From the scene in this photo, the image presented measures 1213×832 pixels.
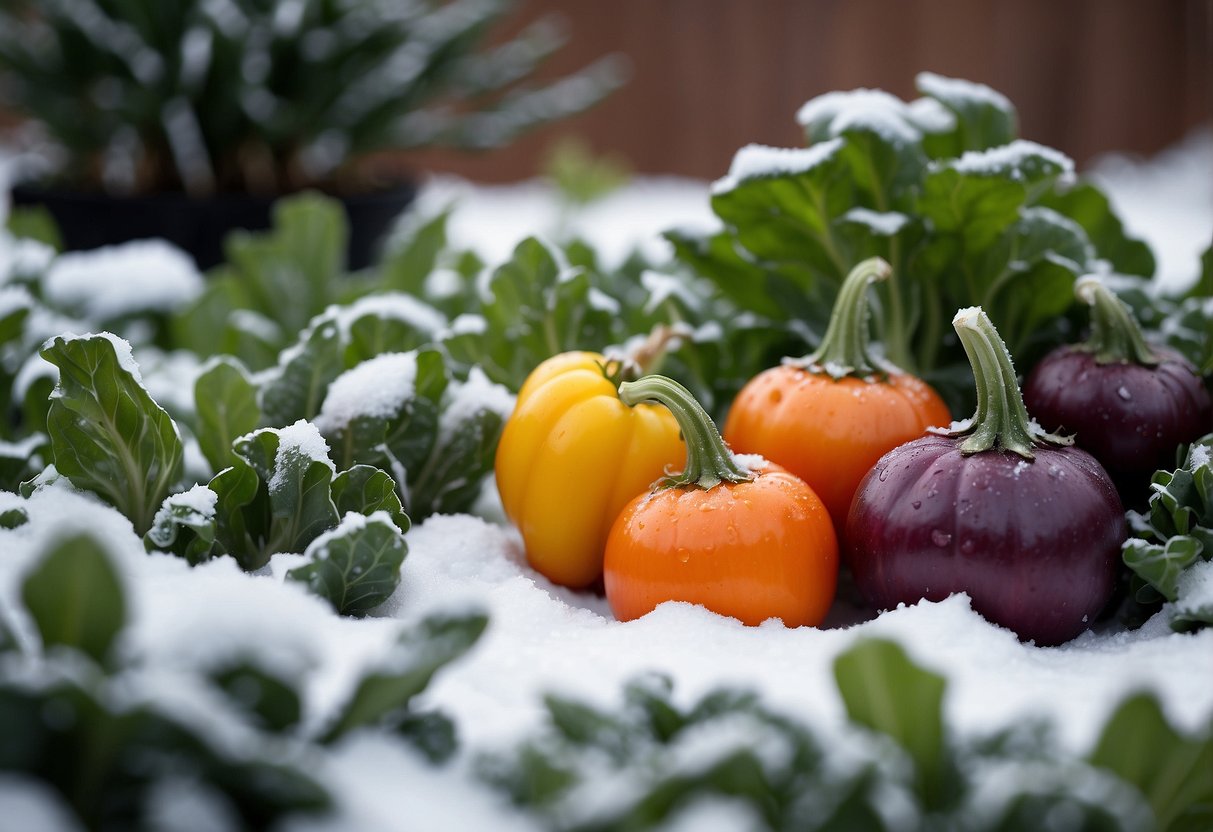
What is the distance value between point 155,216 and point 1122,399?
130 centimetres

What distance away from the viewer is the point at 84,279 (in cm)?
129

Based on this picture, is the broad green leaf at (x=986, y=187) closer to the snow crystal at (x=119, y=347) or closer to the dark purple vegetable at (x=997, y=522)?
the dark purple vegetable at (x=997, y=522)

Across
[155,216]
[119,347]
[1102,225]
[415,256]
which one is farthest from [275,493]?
[155,216]

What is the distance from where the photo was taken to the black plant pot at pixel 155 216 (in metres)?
1.60

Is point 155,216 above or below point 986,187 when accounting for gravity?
below

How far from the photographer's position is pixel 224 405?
88 centimetres

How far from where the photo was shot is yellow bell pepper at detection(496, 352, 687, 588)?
2.78ft

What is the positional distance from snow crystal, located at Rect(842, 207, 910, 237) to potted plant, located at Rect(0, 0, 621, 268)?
986 millimetres

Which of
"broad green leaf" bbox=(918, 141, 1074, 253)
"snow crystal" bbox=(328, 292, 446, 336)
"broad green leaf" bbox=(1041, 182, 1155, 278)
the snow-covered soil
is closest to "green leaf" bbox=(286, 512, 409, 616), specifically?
the snow-covered soil

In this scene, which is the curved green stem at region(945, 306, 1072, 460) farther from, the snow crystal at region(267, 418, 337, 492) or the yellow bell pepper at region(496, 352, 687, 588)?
the snow crystal at region(267, 418, 337, 492)

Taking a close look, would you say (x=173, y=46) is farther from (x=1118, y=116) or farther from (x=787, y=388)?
(x=1118, y=116)

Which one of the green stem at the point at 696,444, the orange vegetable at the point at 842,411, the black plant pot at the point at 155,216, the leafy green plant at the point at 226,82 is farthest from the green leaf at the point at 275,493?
the leafy green plant at the point at 226,82

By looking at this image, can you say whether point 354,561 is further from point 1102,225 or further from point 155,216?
point 155,216

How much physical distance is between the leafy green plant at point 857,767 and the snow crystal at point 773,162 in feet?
1.60
